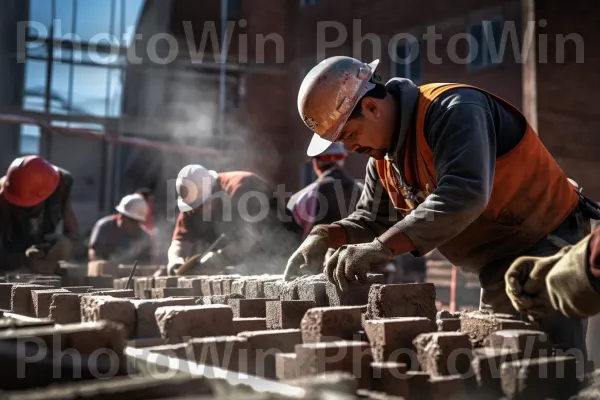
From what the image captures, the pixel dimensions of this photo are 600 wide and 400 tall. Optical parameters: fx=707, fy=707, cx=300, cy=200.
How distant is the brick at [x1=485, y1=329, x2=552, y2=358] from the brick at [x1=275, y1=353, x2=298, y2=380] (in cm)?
72

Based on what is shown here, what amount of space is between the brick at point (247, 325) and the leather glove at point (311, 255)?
1.07 metres

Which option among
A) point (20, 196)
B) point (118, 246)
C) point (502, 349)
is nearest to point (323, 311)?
point (502, 349)

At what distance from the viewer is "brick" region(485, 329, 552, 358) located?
2.42 meters

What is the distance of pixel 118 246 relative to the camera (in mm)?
10352

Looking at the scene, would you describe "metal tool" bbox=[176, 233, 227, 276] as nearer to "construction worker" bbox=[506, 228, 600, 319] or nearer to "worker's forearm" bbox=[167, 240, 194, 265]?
"worker's forearm" bbox=[167, 240, 194, 265]

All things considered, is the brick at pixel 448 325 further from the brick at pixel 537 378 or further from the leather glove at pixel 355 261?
the brick at pixel 537 378

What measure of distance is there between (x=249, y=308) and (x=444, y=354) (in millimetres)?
1307

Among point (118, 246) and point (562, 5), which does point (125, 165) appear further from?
point (562, 5)

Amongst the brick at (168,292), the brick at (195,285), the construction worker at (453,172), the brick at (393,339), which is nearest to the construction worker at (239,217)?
the brick at (195,285)

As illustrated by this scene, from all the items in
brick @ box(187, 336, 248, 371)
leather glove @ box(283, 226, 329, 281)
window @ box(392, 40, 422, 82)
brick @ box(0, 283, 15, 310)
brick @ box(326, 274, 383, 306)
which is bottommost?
brick @ box(0, 283, 15, 310)

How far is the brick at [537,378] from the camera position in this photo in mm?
2213

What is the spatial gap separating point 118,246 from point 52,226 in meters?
3.21

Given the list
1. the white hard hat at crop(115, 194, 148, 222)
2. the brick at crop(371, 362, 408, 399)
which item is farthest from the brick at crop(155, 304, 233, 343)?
the white hard hat at crop(115, 194, 148, 222)

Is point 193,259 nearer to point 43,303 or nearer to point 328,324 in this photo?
point 43,303
